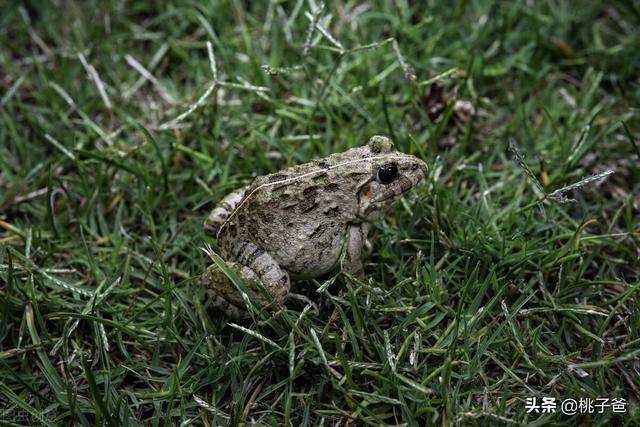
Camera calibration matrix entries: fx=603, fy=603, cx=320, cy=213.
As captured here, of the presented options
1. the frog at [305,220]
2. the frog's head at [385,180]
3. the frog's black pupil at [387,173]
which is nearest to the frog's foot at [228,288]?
the frog at [305,220]

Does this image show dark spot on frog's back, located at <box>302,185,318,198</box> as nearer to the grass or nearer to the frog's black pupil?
the frog's black pupil

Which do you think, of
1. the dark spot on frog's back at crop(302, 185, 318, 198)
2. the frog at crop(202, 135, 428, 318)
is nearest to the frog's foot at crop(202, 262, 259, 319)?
the frog at crop(202, 135, 428, 318)

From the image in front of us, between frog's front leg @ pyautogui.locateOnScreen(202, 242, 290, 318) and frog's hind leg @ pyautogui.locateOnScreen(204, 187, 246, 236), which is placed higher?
frog's hind leg @ pyautogui.locateOnScreen(204, 187, 246, 236)

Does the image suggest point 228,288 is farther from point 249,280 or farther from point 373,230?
point 373,230

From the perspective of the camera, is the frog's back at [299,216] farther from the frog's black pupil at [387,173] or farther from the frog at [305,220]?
the frog's black pupil at [387,173]

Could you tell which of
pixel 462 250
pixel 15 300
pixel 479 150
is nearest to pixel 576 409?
pixel 462 250

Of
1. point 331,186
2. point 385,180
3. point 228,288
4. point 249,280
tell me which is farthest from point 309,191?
point 228,288

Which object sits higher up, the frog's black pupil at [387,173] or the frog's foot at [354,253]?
the frog's black pupil at [387,173]
